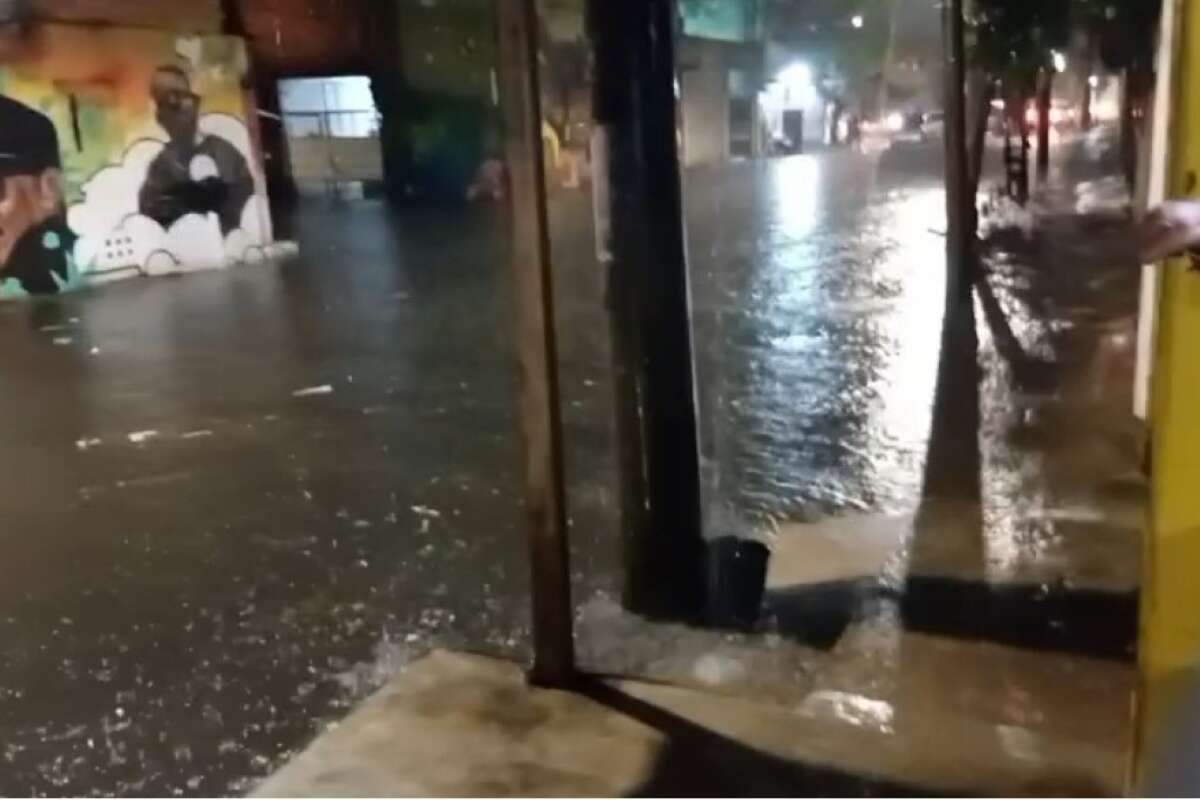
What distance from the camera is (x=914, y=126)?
2100 centimetres

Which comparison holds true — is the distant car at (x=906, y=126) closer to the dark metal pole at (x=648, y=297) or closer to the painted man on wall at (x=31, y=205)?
the painted man on wall at (x=31, y=205)

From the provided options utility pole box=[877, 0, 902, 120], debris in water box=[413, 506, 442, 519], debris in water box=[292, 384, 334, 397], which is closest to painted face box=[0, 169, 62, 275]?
debris in water box=[292, 384, 334, 397]

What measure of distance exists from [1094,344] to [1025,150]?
27.0 ft

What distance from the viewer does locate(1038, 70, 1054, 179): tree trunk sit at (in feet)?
49.1

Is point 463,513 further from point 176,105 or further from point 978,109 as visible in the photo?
point 176,105

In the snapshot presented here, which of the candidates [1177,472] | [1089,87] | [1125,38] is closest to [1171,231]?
[1177,472]

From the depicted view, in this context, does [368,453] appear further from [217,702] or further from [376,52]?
[376,52]

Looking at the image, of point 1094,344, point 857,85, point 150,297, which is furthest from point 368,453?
point 857,85

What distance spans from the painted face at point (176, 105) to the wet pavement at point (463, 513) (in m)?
4.54

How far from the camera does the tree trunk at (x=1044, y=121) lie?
49.1 feet

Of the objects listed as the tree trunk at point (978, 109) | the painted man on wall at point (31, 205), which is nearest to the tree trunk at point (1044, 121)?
the tree trunk at point (978, 109)

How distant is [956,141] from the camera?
9211mm

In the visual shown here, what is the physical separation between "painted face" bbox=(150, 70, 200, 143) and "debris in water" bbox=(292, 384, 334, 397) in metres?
7.99

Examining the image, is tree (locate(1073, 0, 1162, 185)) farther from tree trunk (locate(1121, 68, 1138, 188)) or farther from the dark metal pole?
the dark metal pole
